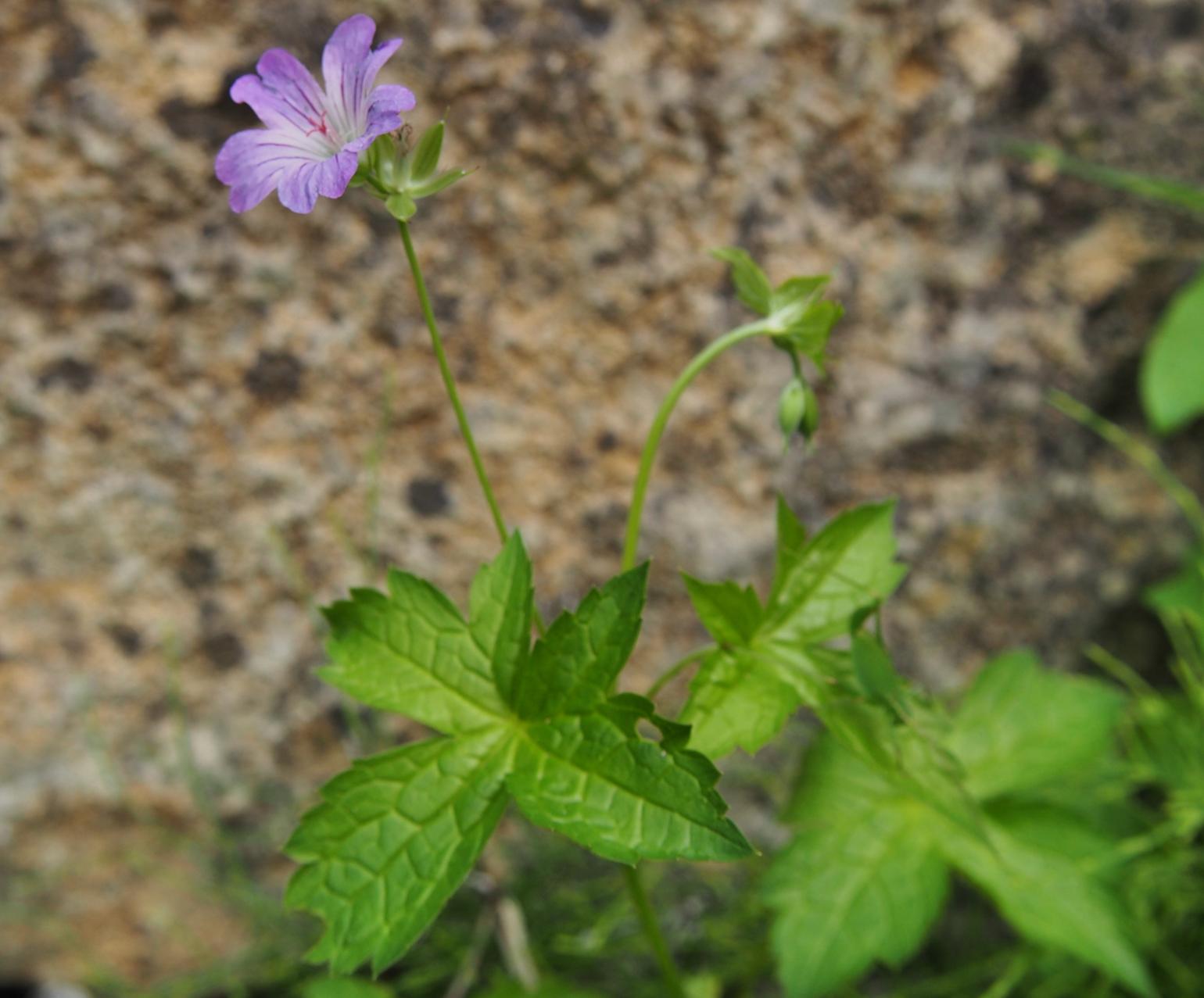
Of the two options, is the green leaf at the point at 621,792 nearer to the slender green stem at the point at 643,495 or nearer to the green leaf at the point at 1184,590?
the slender green stem at the point at 643,495

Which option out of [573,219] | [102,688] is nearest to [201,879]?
[102,688]

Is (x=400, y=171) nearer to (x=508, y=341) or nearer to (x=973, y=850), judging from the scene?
(x=508, y=341)

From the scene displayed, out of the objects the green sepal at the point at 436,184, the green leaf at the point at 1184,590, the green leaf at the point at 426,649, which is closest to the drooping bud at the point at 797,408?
the green leaf at the point at 426,649

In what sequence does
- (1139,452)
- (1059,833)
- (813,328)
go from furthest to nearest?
1. (1139,452)
2. (1059,833)
3. (813,328)

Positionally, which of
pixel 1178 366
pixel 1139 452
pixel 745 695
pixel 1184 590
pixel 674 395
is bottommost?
pixel 1184 590

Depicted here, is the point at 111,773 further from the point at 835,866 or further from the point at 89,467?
the point at 835,866

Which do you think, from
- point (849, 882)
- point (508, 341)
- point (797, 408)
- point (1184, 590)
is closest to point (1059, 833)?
point (849, 882)

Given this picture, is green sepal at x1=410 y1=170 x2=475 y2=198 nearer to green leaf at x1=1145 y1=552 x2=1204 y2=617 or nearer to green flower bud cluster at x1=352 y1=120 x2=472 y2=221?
green flower bud cluster at x1=352 y1=120 x2=472 y2=221
